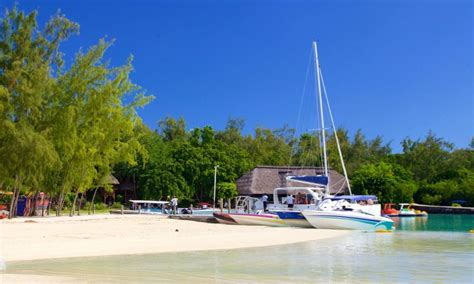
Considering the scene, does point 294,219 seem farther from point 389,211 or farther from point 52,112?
point 389,211

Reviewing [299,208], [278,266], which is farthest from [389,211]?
[278,266]

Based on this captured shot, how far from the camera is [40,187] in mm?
27094

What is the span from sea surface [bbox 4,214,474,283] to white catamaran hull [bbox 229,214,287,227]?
1137 centimetres

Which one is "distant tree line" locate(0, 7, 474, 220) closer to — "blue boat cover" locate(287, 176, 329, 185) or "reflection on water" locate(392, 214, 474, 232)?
"blue boat cover" locate(287, 176, 329, 185)

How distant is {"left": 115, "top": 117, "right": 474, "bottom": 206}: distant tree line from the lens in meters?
47.4

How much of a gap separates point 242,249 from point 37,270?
Answer: 7.27 meters

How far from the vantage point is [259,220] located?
28.2m

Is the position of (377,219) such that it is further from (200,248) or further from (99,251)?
(99,251)

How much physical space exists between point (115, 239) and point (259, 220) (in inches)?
475

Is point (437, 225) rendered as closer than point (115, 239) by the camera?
No

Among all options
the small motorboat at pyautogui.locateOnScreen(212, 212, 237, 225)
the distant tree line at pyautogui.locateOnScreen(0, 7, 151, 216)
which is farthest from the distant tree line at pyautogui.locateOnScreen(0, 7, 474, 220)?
the small motorboat at pyautogui.locateOnScreen(212, 212, 237, 225)

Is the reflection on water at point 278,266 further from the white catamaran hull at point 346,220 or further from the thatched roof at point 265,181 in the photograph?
the thatched roof at point 265,181

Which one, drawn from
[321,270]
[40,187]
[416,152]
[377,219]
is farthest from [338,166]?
[321,270]

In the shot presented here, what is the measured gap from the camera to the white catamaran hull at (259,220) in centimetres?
2788
